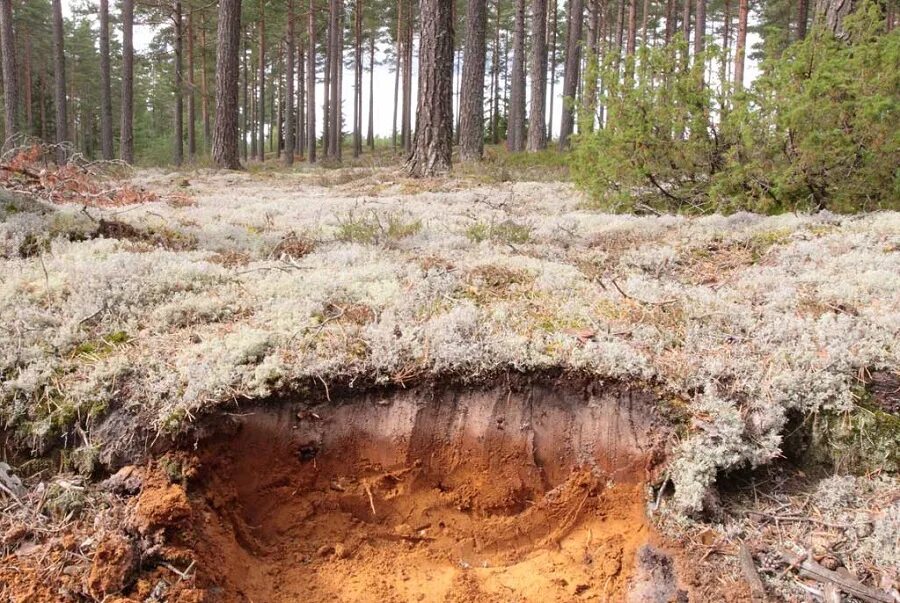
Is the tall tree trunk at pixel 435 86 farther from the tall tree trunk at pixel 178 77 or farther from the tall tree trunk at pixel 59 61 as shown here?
the tall tree trunk at pixel 59 61

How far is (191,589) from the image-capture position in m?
2.25

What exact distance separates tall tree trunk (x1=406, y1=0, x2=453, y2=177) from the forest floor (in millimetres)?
6973

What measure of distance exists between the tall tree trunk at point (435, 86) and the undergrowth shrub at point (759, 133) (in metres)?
4.05


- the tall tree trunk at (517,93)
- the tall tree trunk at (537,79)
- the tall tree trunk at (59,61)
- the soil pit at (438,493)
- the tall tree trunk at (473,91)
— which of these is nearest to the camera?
the soil pit at (438,493)

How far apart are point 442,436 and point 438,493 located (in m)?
0.28

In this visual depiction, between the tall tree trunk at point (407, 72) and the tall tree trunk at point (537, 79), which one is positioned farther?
the tall tree trunk at point (407, 72)

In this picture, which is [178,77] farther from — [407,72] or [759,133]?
[759,133]

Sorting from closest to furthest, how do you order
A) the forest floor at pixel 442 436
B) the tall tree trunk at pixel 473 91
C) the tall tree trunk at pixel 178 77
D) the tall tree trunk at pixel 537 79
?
the forest floor at pixel 442 436 < the tall tree trunk at pixel 473 91 < the tall tree trunk at pixel 537 79 < the tall tree trunk at pixel 178 77

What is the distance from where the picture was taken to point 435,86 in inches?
402

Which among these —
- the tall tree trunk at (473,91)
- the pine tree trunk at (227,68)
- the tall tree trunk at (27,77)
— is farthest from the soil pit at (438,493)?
the tall tree trunk at (27,77)

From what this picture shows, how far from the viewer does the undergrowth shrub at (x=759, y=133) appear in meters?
5.33

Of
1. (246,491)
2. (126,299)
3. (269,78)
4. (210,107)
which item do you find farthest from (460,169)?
(269,78)

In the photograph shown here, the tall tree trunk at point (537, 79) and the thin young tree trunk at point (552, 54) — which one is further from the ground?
the thin young tree trunk at point (552, 54)

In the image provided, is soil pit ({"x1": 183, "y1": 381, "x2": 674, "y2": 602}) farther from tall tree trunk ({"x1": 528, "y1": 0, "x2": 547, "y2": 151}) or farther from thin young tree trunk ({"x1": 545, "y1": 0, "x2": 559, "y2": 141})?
thin young tree trunk ({"x1": 545, "y1": 0, "x2": 559, "y2": 141})
